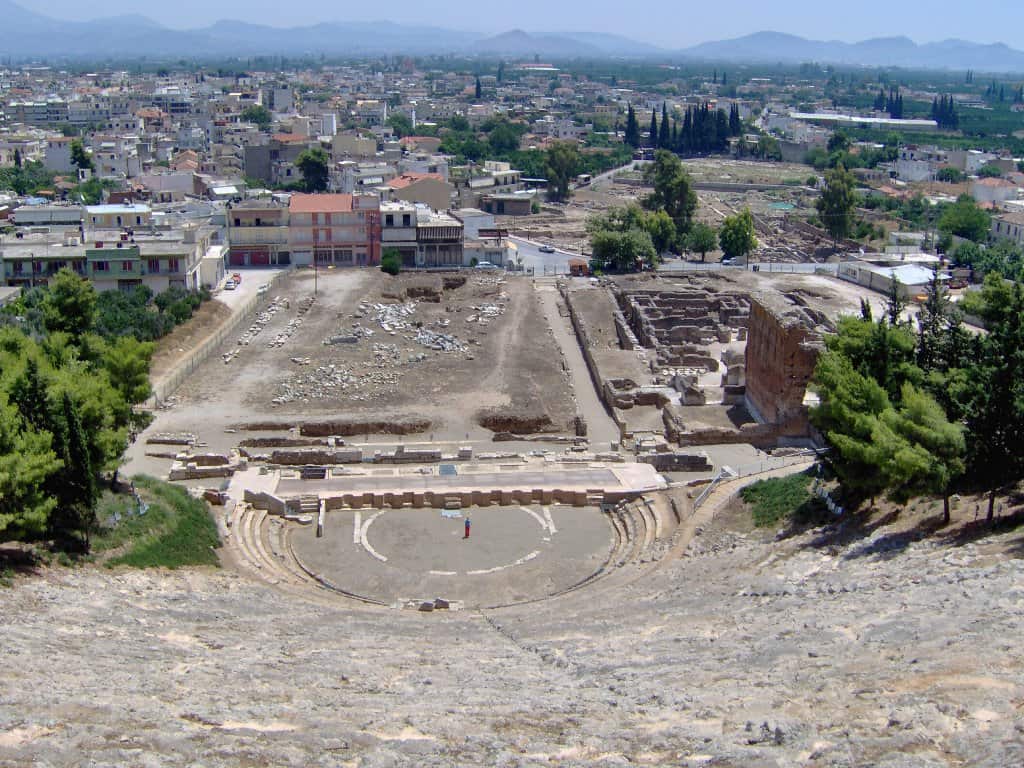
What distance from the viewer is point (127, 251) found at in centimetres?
5397

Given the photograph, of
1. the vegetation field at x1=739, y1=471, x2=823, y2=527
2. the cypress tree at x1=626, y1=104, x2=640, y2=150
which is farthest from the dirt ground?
the cypress tree at x1=626, y1=104, x2=640, y2=150

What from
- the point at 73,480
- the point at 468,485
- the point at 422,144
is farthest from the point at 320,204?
the point at 422,144

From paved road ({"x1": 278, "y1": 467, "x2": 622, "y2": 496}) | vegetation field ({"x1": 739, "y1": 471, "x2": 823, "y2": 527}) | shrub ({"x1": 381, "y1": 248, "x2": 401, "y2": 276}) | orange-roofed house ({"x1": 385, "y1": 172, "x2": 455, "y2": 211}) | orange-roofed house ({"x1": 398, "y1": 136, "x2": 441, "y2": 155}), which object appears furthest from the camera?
orange-roofed house ({"x1": 398, "y1": 136, "x2": 441, "y2": 155})

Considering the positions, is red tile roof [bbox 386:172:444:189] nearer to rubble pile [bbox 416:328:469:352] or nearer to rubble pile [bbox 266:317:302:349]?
rubble pile [bbox 266:317:302:349]

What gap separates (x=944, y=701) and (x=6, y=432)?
56.9ft

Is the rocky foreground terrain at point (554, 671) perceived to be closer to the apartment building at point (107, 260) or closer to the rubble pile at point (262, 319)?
the rubble pile at point (262, 319)

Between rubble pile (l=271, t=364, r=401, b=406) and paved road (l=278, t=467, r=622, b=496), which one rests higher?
rubble pile (l=271, t=364, r=401, b=406)

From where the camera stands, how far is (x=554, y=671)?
55.0ft

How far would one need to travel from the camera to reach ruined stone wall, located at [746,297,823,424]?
35.0m

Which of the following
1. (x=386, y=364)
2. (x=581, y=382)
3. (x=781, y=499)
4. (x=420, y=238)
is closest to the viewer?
(x=781, y=499)

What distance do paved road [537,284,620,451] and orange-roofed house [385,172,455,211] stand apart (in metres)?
22.3

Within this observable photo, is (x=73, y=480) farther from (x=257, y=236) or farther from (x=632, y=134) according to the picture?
(x=632, y=134)

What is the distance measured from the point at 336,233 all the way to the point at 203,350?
2191cm

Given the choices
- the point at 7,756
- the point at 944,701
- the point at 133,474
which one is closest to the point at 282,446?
the point at 133,474
